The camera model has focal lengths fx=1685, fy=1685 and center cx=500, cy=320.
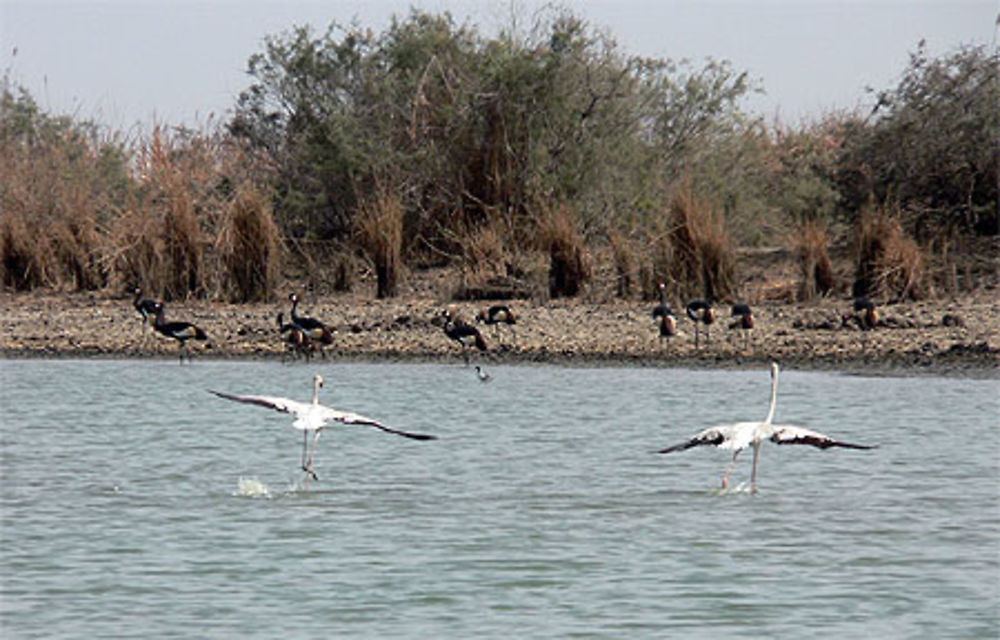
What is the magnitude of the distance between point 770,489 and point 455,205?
12.5 metres

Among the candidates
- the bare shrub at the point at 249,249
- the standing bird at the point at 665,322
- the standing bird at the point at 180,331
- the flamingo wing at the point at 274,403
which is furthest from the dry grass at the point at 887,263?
the flamingo wing at the point at 274,403

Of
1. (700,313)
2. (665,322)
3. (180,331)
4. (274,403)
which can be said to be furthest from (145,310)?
(274,403)

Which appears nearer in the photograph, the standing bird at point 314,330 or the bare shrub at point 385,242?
the standing bird at point 314,330

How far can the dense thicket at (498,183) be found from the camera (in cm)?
2184

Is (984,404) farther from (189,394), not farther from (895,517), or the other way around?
(189,394)

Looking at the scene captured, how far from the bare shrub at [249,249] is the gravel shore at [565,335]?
36cm

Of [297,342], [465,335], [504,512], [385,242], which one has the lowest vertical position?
[504,512]

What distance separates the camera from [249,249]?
2256cm

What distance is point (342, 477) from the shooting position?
41.8 feet

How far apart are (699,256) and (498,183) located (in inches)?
150

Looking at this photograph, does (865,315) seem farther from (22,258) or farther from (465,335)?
(22,258)

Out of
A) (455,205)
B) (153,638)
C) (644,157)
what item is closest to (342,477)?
(153,638)

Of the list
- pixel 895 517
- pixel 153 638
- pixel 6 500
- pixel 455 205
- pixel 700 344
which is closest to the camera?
pixel 153 638

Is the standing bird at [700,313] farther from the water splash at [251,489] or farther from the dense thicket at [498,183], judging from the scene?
the water splash at [251,489]
